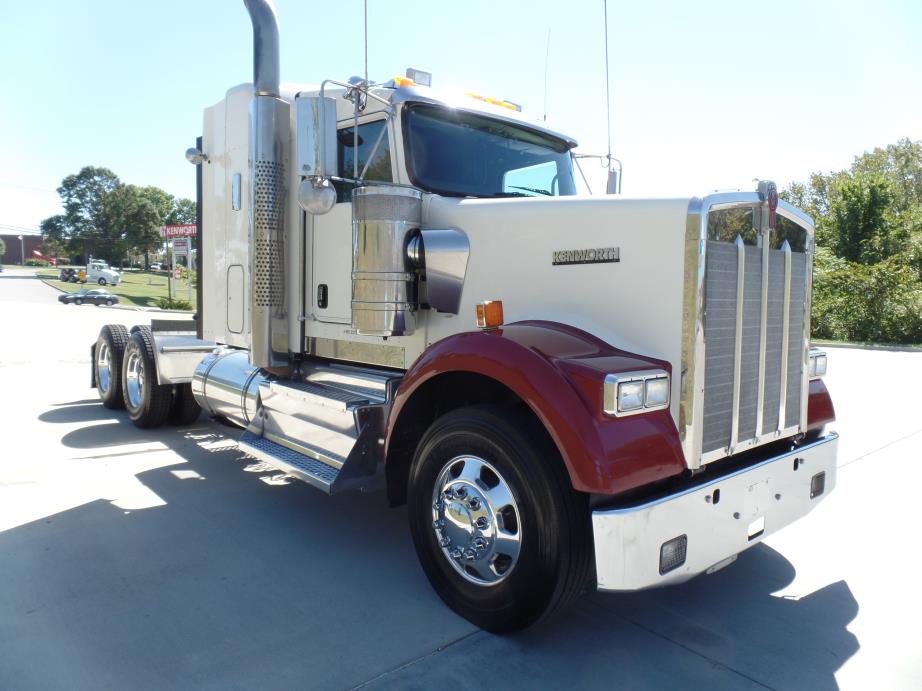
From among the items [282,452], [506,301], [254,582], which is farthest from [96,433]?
[506,301]

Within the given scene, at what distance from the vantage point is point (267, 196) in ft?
14.8

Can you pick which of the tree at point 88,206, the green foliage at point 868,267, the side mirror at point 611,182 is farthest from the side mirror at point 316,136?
the tree at point 88,206

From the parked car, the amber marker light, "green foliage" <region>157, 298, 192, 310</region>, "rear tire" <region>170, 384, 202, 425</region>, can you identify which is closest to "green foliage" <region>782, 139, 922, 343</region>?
"rear tire" <region>170, 384, 202, 425</region>

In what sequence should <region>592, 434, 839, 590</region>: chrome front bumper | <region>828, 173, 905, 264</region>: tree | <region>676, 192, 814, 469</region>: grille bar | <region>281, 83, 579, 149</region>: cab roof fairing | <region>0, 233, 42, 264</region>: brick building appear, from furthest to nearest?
<region>0, 233, 42, 264</region>: brick building → <region>828, 173, 905, 264</region>: tree → <region>281, 83, 579, 149</region>: cab roof fairing → <region>676, 192, 814, 469</region>: grille bar → <region>592, 434, 839, 590</region>: chrome front bumper

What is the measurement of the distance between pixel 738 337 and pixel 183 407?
5.63 m

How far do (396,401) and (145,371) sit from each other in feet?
14.0

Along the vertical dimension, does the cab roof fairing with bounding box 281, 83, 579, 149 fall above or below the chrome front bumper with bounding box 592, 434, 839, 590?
above

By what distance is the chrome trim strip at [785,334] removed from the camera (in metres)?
3.29

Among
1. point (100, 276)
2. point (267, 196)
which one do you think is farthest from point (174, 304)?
point (267, 196)

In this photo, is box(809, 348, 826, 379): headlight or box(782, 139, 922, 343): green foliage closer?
box(809, 348, 826, 379): headlight

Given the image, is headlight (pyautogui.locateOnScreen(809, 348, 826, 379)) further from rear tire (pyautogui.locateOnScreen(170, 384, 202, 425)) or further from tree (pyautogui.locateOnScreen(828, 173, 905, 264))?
tree (pyautogui.locateOnScreen(828, 173, 905, 264))

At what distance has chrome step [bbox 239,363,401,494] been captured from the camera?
376 cm

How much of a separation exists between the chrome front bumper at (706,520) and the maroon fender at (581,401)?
13cm

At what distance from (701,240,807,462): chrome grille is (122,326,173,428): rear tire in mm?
5441
